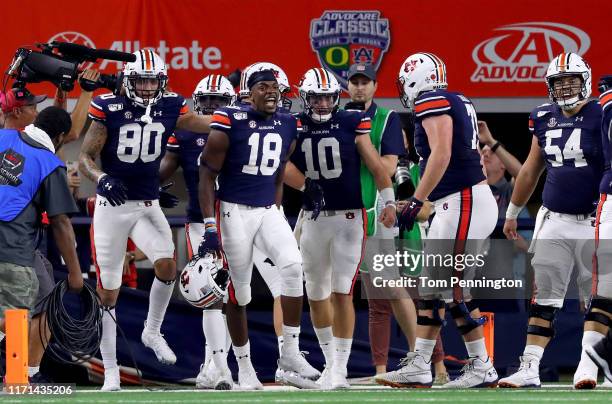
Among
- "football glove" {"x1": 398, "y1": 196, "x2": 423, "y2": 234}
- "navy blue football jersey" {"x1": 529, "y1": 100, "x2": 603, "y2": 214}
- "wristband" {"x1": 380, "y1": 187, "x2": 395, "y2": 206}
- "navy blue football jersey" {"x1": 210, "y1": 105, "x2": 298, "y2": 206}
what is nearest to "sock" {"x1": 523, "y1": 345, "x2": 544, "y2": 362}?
"navy blue football jersey" {"x1": 529, "y1": 100, "x2": 603, "y2": 214}

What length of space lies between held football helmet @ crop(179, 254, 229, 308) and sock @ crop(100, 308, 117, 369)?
665mm

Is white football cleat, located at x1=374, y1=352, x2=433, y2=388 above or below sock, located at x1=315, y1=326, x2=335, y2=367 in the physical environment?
below

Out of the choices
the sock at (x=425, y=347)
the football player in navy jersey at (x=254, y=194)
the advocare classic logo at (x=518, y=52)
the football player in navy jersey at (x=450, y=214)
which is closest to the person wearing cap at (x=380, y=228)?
the football player in navy jersey at (x=450, y=214)

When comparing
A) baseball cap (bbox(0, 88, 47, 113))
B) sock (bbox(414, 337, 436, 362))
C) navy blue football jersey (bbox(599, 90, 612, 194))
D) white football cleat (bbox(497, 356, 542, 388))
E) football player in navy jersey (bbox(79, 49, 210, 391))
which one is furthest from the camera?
football player in navy jersey (bbox(79, 49, 210, 391))

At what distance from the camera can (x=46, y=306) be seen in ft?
29.8

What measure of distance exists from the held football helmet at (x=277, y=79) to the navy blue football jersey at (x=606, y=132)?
198 cm

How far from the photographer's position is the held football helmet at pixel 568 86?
9.07 m

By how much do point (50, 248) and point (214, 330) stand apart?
1.73 metres

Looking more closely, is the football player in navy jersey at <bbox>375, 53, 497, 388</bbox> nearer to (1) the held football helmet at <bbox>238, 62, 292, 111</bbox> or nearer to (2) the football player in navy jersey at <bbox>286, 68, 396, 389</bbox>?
(2) the football player in navy jersey at <bbox>286, 68, 396, 389</bbox>

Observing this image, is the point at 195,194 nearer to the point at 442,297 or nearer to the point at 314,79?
the point at 314,79

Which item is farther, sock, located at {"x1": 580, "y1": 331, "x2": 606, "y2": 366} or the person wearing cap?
the person wearing cap

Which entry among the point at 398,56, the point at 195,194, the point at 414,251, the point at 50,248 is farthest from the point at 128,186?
the point at 398,56

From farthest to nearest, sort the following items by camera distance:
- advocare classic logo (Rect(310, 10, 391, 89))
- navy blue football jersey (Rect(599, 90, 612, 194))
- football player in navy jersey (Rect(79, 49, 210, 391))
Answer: advocare classic logo (Rect(310, 10, 391, 89)) < football player in navy jersey (Rect(79, 49, 210, 391)) < navy blue football jersey (Rect(599, 90, 612, 194))

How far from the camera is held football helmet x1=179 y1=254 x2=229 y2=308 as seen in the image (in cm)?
919
